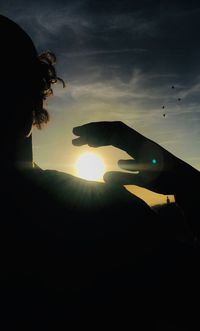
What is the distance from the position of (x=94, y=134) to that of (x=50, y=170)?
0.45 metres

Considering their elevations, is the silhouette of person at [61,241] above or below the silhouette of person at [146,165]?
below

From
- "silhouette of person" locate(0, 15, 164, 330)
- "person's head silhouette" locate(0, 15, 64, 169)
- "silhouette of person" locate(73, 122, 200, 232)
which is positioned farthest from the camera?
"person's head silhouette" locate(0, 15, 64, 169)

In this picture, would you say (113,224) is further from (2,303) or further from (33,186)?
(2,303)

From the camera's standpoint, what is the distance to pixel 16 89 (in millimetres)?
2695

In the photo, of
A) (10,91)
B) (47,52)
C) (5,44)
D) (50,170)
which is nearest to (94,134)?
(50,170)

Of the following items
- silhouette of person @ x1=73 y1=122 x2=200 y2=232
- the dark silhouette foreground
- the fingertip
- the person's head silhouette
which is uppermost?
the person's head silhouette

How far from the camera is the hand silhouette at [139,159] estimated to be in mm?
2318

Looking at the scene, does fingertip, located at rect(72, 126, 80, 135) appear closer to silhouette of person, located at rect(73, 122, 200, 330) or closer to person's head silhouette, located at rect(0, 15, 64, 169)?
silhouette of person, located at rect(73, 122, 200, 330)

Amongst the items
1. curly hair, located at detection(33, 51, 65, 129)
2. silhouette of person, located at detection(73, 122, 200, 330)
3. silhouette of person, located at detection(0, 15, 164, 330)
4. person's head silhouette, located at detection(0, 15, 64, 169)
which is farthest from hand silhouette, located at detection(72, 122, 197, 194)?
curly hair, located at detection(33, 51, 65, 129)

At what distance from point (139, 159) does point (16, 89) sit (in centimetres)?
114

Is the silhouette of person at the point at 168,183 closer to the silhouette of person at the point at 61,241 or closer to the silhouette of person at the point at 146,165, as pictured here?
the silhouette of person at the point at 146,165

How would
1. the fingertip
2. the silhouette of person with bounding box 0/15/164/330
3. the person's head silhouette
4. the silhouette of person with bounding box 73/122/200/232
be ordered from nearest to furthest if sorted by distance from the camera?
the silhouette of person with bounding box 0/15/164/330
the fingertip
the silhouette of person with bounding box 73/122/200/232
the person's head silhouette

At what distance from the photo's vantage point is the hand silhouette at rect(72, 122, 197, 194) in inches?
91.3

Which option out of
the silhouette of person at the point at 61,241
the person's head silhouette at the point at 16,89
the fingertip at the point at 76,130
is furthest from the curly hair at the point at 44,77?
the fingertip at the point at 76,130
